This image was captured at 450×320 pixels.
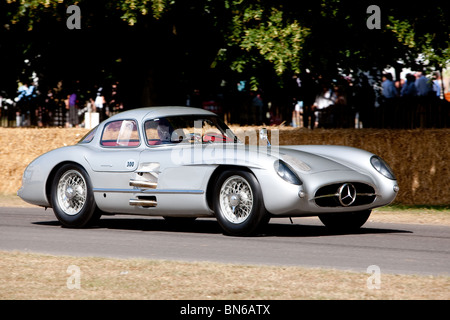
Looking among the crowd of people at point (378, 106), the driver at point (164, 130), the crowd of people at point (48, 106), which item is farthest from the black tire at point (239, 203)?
the crowd of people at point (48, 106)

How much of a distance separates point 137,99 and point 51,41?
2383 millimetres

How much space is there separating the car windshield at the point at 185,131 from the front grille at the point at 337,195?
1781mm

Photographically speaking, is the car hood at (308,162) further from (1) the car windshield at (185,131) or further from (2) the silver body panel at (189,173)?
(1) the car windshield at (185,131)

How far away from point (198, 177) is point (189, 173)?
14 cm

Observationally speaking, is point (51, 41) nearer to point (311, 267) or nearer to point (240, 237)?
point (240, 237)

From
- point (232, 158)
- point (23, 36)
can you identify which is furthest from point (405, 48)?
point (23, 36)

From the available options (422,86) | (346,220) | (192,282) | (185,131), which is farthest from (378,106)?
(192,282)

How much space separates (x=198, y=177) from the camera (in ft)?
31.7

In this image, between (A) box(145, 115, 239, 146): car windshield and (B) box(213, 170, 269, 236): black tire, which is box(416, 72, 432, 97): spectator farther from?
(B) box(213, 170, 269, 236): black tire

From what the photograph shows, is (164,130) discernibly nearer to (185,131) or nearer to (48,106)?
(185,131)

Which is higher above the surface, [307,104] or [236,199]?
[307,104]

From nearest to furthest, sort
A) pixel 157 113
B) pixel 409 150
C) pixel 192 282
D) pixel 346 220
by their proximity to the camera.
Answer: pixel 192 282 < pixel 346 220 < pixel 157 113 < pixel 409 150

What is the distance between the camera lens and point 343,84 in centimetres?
2050

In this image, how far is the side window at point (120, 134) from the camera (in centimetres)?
1055
